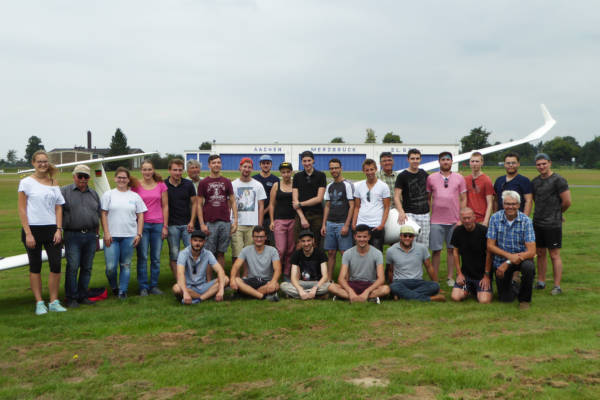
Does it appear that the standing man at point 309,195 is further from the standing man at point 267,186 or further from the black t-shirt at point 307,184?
the standing man at point 267,186

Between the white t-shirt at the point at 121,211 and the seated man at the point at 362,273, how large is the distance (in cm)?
265

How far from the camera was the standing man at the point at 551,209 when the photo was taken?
5.78 meters

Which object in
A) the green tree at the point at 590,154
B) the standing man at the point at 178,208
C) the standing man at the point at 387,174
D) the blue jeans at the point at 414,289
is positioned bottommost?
the blue jeans at the point at 414,289

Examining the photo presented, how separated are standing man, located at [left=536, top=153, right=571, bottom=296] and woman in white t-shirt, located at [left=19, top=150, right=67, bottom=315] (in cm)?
587

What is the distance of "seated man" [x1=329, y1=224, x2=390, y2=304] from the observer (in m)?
5.54

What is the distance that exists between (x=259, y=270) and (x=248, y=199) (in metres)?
1.14

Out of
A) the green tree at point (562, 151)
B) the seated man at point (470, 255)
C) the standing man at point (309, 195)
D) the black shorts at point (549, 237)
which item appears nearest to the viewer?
the seated man at point (470, 255)

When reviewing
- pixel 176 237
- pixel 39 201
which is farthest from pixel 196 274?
pixel 39 201

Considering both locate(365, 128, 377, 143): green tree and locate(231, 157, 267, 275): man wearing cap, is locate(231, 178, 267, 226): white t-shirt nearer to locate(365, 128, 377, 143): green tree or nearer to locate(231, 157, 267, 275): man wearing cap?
locate(231, 157, 267, 275): man wearing cap

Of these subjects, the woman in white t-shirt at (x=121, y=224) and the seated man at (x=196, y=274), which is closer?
the seated man at (x=196, y=274)

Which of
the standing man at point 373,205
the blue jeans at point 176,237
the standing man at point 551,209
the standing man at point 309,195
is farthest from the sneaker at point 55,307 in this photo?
the standing man at point 551,209

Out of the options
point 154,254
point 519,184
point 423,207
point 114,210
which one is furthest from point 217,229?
point 519,184

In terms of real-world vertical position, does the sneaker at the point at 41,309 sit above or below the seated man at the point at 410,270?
below

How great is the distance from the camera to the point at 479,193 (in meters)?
6.27
